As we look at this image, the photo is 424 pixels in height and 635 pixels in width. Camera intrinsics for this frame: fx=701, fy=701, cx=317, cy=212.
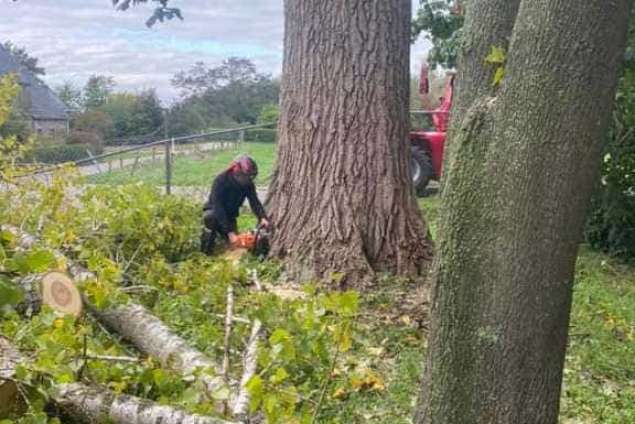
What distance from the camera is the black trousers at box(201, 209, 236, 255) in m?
6.27

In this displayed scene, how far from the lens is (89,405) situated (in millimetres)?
2498

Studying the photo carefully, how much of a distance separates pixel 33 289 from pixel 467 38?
7.89ft

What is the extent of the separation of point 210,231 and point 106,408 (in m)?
3.92

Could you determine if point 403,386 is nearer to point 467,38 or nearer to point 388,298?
point 388,298

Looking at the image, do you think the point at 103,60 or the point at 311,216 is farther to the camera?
the point at 103,60

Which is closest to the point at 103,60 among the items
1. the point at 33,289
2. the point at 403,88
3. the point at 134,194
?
the point at 134,194

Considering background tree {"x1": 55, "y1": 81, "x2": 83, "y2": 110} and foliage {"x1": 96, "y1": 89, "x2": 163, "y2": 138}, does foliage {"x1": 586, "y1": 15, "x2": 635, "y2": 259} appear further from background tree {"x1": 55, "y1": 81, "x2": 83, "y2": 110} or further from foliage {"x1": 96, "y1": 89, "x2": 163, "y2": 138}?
background tree {"x1": 55, "y1": 81, "x2": 83, "y2": 110}

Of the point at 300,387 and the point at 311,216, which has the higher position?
the point at 311,216

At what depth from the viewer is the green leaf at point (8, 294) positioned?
1507mm

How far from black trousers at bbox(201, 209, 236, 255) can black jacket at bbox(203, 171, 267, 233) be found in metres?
0.03

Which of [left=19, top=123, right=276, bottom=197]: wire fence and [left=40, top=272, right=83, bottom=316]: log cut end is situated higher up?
[left=19, top=123, right=276, bottom=197]: wire fence

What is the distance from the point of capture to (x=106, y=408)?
2484 mm

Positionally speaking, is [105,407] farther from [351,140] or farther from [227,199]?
[227,199]

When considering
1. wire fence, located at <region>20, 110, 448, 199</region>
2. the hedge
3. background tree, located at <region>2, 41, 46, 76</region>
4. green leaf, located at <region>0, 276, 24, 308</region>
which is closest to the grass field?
green leaf, located at <region>0, 276, 24, 308</region>
